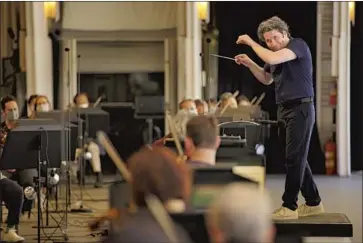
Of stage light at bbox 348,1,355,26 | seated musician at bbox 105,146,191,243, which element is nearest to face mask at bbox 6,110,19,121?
seated musician at bbox 105,146,191,243

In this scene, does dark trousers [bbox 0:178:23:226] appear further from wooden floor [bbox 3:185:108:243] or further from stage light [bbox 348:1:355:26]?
stage light [bbox 348:1:355:26]

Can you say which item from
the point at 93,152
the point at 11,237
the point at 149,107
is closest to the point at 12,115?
the point at 11,237

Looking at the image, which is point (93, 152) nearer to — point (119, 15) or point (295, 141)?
point (119, 15)

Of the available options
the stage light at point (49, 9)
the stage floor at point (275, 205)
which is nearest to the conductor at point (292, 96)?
the stage floor at point (275, 205)

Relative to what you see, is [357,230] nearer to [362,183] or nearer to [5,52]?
[362,183]

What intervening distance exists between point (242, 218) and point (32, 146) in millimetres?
4014

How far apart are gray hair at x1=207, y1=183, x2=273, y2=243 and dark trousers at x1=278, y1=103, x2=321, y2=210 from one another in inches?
118

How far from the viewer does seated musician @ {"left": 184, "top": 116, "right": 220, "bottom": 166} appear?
384 cm

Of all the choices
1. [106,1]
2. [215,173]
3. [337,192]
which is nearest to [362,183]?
[337,192]

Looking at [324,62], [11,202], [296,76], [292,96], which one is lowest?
[11,202]

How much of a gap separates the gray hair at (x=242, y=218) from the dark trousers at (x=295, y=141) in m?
2.99

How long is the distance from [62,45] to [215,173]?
819 centimetres

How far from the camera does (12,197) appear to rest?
6.32 meters

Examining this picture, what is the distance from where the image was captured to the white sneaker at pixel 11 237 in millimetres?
6383
